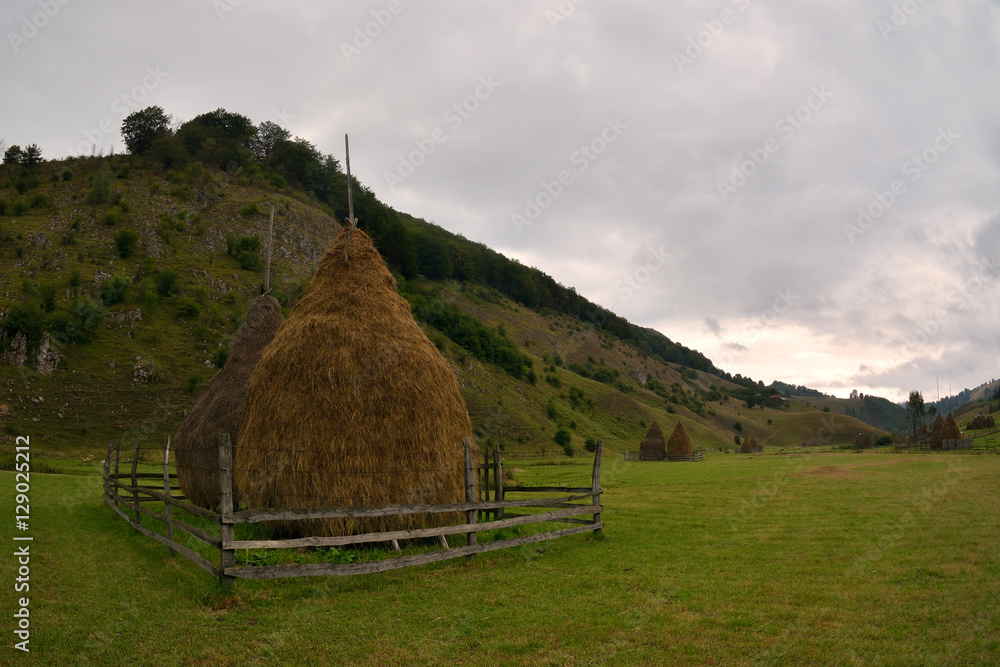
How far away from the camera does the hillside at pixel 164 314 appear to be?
45.2 meters

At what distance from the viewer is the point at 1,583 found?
25.9ft

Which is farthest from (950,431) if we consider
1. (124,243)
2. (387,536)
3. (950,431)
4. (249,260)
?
(124,243)

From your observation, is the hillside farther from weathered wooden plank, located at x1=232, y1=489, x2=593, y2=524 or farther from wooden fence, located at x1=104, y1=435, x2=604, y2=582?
weathered wooden plank, located at x1=232, y1=489, x2=593, y2=524

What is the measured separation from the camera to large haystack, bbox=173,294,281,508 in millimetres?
15492

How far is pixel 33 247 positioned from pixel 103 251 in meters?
5.98

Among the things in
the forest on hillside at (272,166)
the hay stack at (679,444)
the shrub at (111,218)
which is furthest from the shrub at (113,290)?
the hay stack at (679,444)

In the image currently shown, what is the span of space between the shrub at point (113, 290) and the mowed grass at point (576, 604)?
4770 cm

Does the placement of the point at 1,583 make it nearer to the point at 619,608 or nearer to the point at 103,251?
the point at 619,608

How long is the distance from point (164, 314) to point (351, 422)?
53817 millimetres

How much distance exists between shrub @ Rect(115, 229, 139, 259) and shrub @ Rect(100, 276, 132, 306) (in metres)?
8.82

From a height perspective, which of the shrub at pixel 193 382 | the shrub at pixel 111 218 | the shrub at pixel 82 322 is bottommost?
the shrub at pixel 193 382

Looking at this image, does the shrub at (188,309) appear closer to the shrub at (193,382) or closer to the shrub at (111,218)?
the shrub at (193,382)

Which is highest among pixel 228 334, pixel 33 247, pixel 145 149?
pixel 145 149

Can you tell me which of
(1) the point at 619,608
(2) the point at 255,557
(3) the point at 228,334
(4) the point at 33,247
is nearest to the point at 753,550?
(1) the point at 619,608
